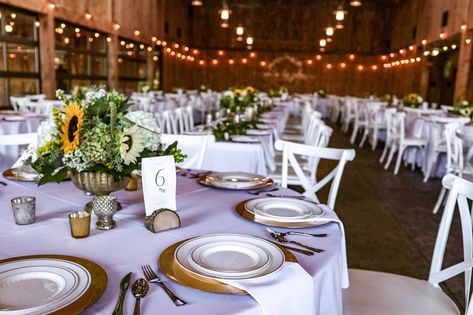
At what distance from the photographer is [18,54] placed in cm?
823

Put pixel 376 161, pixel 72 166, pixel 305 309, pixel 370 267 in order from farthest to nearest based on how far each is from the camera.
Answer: pixel 376 161 < pixel 370 267 < pixel 72 166 < pixel 305 309

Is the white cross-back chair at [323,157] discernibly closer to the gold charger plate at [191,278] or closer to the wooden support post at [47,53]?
the gold charger plate at [191,278]

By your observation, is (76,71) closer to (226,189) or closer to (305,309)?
(226,189)

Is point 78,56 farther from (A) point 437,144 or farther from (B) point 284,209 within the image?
(B) point 284,209

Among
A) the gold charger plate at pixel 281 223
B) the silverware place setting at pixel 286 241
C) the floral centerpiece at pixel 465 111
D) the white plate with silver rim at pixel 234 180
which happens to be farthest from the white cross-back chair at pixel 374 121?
the silverware place setting at pixel 286 241

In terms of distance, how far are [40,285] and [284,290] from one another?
0.55 meters

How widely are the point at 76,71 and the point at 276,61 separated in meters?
10.4

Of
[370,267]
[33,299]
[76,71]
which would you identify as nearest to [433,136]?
[370,267]

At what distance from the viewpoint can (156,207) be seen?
1.40 metres

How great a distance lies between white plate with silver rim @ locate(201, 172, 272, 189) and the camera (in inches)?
73.7

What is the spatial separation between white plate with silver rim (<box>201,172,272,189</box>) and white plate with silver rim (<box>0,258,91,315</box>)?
3.02 ft

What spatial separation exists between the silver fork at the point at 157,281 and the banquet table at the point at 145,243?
0.01 meters

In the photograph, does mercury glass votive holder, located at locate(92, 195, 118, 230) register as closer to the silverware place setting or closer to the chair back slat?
the silverware place setting

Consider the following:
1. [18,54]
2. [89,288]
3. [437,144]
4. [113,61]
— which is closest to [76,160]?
[89,288]
